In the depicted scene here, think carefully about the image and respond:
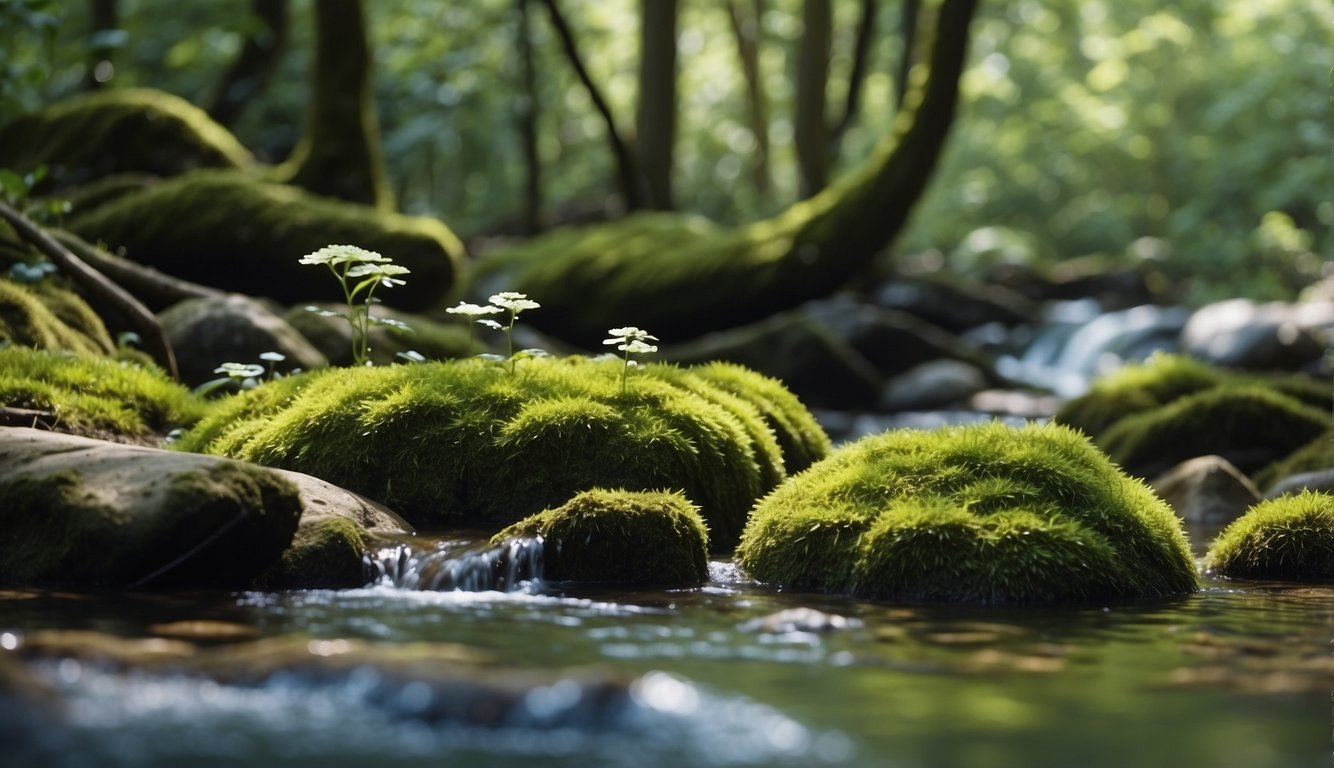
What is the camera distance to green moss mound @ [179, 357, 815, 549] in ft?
22.5

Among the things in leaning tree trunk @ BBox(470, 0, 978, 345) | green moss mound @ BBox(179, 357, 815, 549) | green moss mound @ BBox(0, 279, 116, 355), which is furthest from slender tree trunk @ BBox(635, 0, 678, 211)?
green moss mound @ BBox(179, 357, 815, 549)

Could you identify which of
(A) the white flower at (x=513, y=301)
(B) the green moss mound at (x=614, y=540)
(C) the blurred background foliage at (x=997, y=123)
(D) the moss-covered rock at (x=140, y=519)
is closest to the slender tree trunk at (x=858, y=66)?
(C) the blurred background foliage at (x=997, y=123)

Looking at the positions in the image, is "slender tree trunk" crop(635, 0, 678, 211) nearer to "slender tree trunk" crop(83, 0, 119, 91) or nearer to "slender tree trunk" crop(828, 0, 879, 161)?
"slender tree trunk" crop(828, 0, 879, 161)

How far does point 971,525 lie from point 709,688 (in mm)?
2267

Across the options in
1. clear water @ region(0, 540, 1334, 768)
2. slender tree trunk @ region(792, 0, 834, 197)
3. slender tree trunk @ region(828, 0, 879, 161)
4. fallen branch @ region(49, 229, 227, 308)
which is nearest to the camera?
clear water @ region(0, 540, 1334, 768)

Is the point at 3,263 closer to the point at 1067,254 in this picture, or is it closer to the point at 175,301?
the point at 175,301

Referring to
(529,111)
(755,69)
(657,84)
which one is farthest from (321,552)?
(755,69)

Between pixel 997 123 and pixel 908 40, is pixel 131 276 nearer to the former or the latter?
pixel 908 40

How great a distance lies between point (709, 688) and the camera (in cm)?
383

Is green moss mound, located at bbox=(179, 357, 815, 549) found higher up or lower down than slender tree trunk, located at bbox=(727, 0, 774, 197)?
lower down

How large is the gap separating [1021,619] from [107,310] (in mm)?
7393

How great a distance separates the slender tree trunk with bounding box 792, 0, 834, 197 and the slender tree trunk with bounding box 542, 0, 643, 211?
2.92m

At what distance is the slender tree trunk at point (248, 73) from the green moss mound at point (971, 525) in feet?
50.0

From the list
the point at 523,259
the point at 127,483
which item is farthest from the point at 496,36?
the point at 127,483
